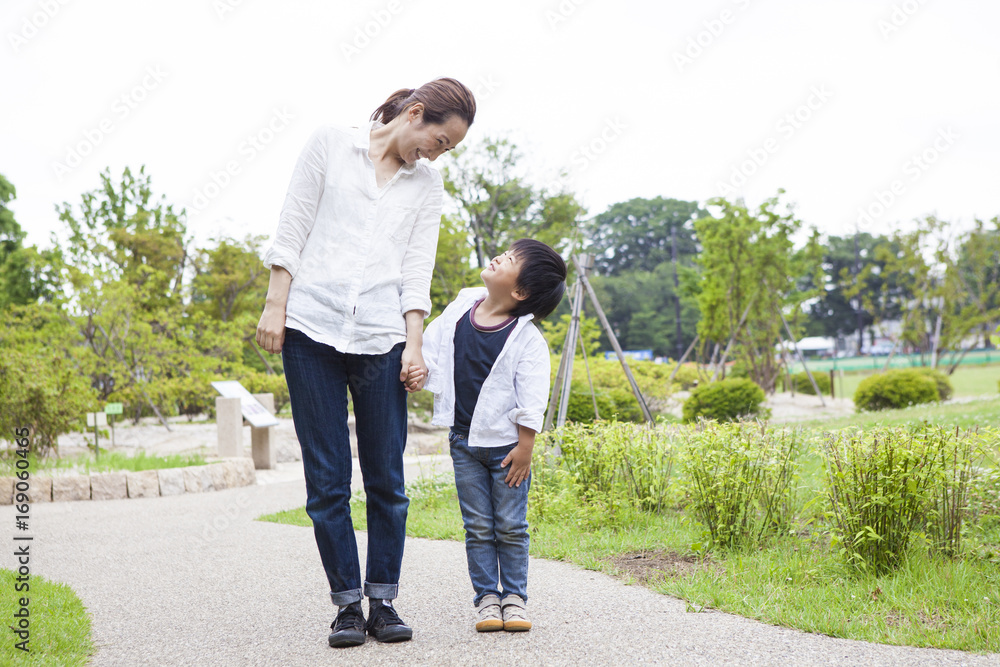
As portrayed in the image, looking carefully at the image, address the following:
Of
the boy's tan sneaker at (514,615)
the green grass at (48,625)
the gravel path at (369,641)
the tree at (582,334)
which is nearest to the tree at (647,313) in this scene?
the tree at (582,334)

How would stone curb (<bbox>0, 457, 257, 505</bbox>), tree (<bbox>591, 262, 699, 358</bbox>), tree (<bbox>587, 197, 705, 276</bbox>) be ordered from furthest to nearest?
tree (<bbox>587, 197, 705, 276</bbox>), tree (<bbox>591, 262, 699, 358</bbox>), stone curb (<bbox>0, 457, 257, 505</bbox>)

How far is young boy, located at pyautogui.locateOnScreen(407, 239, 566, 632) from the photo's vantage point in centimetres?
239

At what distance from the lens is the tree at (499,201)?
58.5 feet

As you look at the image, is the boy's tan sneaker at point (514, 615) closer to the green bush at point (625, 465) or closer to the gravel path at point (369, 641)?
the gravel path at point (369, 641)

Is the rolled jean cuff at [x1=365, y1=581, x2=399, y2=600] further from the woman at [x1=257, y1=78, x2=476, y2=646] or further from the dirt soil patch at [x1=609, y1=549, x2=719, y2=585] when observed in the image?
the dirt soil patch at [x1=609, y1=549, x2=719, y2=585]

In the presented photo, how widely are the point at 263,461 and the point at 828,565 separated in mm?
7396

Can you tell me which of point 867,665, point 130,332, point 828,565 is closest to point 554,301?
point 867,665

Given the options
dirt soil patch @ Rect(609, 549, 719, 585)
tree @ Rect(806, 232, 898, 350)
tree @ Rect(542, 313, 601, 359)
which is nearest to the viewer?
dirt soil patch @ Rect(609, 549, 719, 585)

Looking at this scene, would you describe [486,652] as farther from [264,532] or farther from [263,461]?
[263,461]

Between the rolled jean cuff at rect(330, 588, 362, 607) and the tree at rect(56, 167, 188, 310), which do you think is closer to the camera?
the rolled jean cuff at rect(330, 588, 362, 607)

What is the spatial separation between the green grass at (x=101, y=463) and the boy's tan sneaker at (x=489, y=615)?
5433 mm

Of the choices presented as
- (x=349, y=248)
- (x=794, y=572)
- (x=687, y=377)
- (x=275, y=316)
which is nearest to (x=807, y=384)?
(x=687, y=377)

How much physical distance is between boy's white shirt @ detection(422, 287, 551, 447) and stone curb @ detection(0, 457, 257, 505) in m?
5.08

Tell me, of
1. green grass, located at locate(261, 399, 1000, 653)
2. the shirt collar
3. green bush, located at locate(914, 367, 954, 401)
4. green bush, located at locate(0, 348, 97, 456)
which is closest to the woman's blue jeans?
the shirt collar
